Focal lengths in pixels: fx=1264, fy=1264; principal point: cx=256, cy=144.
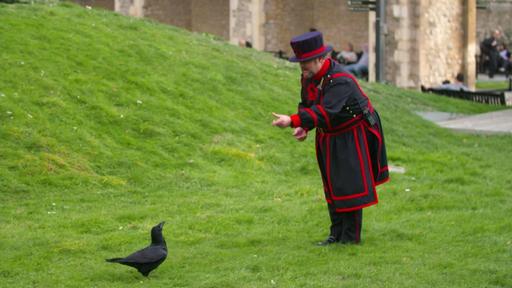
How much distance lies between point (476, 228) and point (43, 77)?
634cm

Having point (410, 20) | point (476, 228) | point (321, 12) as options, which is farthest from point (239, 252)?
point (321, 12)

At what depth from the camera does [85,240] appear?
9656 mm

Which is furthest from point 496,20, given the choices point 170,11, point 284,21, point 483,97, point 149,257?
point 149,257

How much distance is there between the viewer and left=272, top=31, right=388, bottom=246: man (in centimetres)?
930

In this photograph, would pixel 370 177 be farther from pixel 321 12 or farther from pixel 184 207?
pixel 321 12

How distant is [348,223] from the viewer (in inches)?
373

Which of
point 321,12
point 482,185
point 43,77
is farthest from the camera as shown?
point 321,12

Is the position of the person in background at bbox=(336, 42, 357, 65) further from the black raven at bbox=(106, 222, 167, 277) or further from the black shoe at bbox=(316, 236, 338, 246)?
the black raven at bbox=(106, 222, 167, 277)

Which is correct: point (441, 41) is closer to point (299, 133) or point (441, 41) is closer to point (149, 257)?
point (299, 133)

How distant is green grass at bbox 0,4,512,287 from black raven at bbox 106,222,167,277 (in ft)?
0.37

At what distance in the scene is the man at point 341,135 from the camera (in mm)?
9305

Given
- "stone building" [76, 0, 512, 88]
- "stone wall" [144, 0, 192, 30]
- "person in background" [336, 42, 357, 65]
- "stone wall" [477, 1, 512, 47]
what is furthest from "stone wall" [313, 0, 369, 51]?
"stone wall" [477, 1, 512, 47]

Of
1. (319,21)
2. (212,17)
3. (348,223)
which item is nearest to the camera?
(348,223)

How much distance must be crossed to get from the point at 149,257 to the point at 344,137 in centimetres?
196
